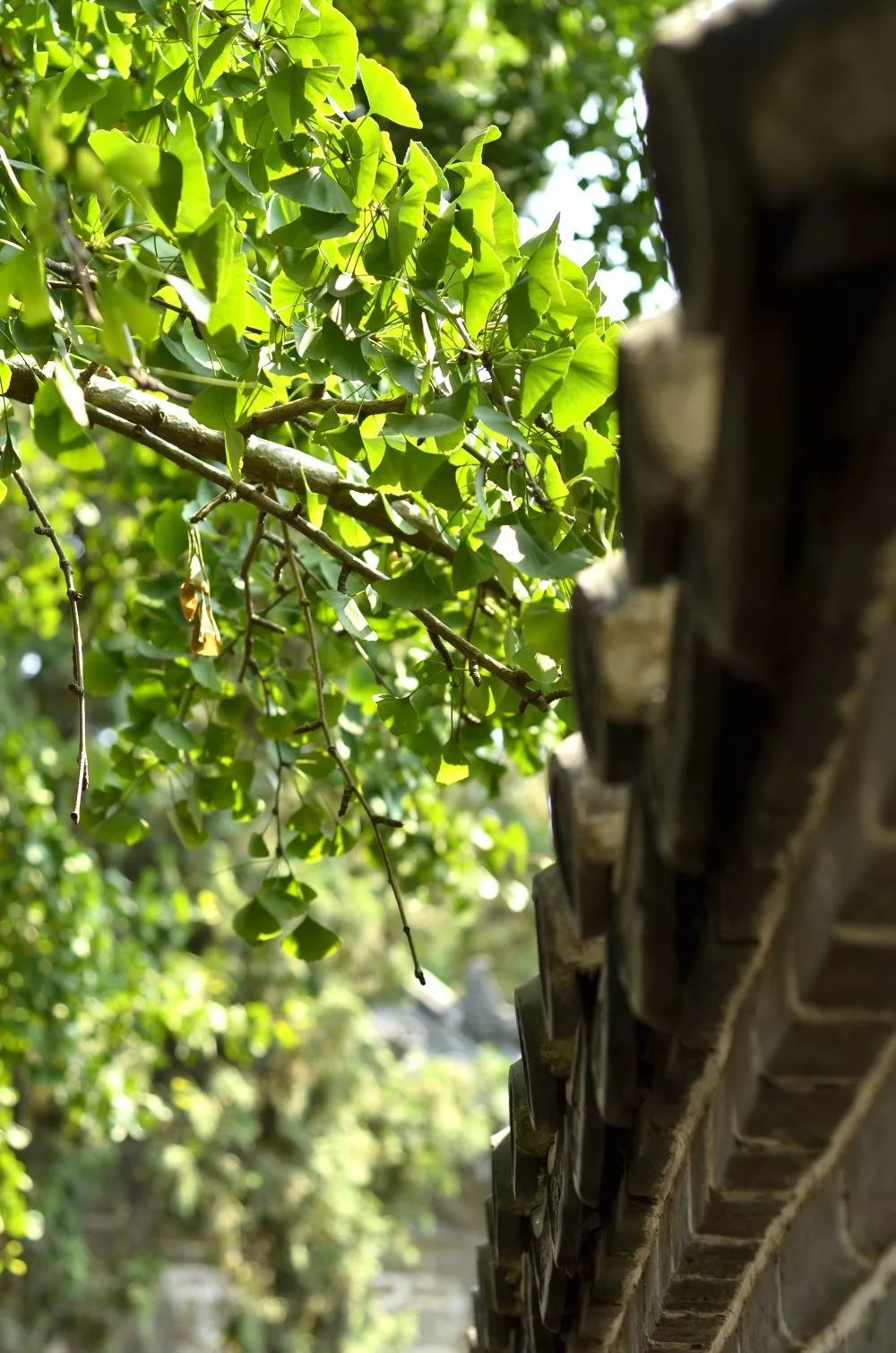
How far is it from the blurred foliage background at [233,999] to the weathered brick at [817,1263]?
159 cm

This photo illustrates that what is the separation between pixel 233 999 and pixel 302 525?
6.06 meters

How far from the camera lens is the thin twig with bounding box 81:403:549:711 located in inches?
66.4

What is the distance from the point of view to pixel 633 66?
13.9 ft

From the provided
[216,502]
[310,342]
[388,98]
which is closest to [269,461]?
[216,502]

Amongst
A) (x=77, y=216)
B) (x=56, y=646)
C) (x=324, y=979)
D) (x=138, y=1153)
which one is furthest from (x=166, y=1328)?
(x=77, y=216)

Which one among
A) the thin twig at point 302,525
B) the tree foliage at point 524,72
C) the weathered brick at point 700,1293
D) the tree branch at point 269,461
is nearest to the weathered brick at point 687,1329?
the weathered brick at point 700,1293

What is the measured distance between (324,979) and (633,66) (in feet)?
16.5

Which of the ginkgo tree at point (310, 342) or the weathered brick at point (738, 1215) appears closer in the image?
the weathered brick at point (738, 1215)

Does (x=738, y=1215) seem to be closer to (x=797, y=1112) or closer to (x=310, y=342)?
(x=797, y=1112)

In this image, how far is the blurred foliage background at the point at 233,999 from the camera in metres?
4.13

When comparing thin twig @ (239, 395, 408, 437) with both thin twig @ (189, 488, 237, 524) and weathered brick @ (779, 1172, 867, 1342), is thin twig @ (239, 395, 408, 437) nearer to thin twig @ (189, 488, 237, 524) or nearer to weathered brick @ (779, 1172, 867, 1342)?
thin twig @ (189, 488, 237, 524)

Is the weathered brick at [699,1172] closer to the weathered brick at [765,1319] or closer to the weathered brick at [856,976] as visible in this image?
the weathered brick at [765,1319]

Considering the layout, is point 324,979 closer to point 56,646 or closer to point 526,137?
point 56,646

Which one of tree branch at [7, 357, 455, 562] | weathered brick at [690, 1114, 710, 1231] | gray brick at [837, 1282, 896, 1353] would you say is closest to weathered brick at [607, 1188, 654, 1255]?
weathered brick at [690, 1114, 710, 1231]
